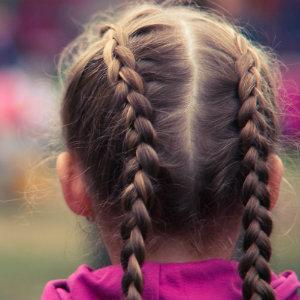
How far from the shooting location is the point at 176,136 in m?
1.20

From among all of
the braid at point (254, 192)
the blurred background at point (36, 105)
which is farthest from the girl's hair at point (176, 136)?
the blurred background at point (36, 105)

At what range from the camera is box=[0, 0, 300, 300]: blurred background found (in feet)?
13.0

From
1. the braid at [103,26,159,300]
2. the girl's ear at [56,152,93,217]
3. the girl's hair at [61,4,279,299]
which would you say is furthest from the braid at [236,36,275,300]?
the girl's ear at [56,152,93,217]

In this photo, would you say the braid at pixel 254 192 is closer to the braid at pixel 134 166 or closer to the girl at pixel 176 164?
the girl at pixel 176 164

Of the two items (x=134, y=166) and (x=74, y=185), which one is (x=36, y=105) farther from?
(x=134, y=166)

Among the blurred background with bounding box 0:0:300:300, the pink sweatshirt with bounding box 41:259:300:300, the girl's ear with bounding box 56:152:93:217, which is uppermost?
the girl's ear with bounding box 56:152:93:217

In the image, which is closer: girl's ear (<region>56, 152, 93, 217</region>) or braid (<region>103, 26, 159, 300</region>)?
braid (<region>103, 26, 159, 300</region>)

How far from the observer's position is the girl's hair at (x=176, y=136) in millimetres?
1149

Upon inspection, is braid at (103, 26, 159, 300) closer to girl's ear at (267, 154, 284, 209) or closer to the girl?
the girl

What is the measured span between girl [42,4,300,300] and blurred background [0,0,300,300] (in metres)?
1.85

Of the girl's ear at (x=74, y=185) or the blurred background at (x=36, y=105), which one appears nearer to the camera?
the girl's ear at (x=74, y=185)

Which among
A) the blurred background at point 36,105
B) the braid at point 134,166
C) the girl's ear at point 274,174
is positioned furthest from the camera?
the blurred background at point 36,105

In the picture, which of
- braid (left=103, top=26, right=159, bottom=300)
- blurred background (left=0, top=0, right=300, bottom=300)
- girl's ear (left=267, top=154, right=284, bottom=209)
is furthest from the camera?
blurred background (left=0, top=0, right=300, bottom=300)

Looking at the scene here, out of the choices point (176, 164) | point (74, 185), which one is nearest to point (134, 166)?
point (176, 164)
